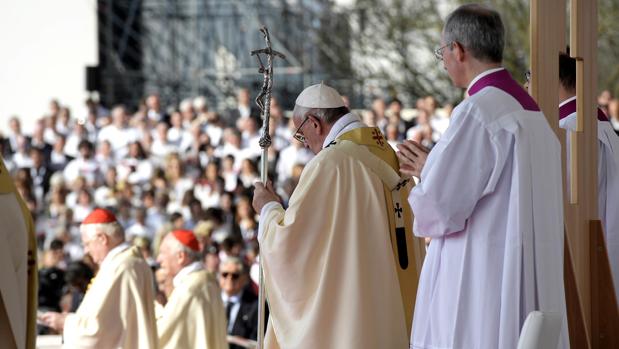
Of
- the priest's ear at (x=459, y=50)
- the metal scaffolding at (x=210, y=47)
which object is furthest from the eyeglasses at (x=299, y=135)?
the metal scaffolding at (x=210, y=47)

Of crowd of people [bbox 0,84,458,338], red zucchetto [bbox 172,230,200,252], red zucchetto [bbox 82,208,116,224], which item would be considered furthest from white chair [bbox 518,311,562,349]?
crowd of people [bbox 0,84,458,338]

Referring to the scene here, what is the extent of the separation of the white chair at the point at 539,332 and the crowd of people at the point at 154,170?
9.16 metres

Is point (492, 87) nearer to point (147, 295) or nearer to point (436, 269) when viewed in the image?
point (436, 269)

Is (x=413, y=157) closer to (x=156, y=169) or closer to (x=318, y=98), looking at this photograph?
(x=318, y=98)

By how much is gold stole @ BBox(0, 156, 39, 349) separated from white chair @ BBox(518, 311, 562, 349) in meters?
3.62

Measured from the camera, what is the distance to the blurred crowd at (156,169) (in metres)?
14.9

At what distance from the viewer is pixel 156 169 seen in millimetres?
17125

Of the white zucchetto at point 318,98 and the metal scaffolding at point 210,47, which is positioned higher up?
the metal scaffolding at point 210,47

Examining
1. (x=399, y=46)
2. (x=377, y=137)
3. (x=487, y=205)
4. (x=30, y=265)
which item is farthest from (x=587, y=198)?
(x=399, y=46)

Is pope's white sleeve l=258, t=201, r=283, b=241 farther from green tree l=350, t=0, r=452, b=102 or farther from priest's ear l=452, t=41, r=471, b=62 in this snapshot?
green tree l=350, t=0, r=452, b=102

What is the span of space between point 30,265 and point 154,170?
32.6 ft

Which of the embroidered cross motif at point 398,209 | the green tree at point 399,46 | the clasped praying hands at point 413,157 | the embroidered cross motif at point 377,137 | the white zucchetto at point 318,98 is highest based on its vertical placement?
the green tree at point 399,46

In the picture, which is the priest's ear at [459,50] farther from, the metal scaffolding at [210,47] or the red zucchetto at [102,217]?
the metal scaffolding at [210,47]

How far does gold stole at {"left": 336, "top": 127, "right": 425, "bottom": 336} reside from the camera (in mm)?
6910
